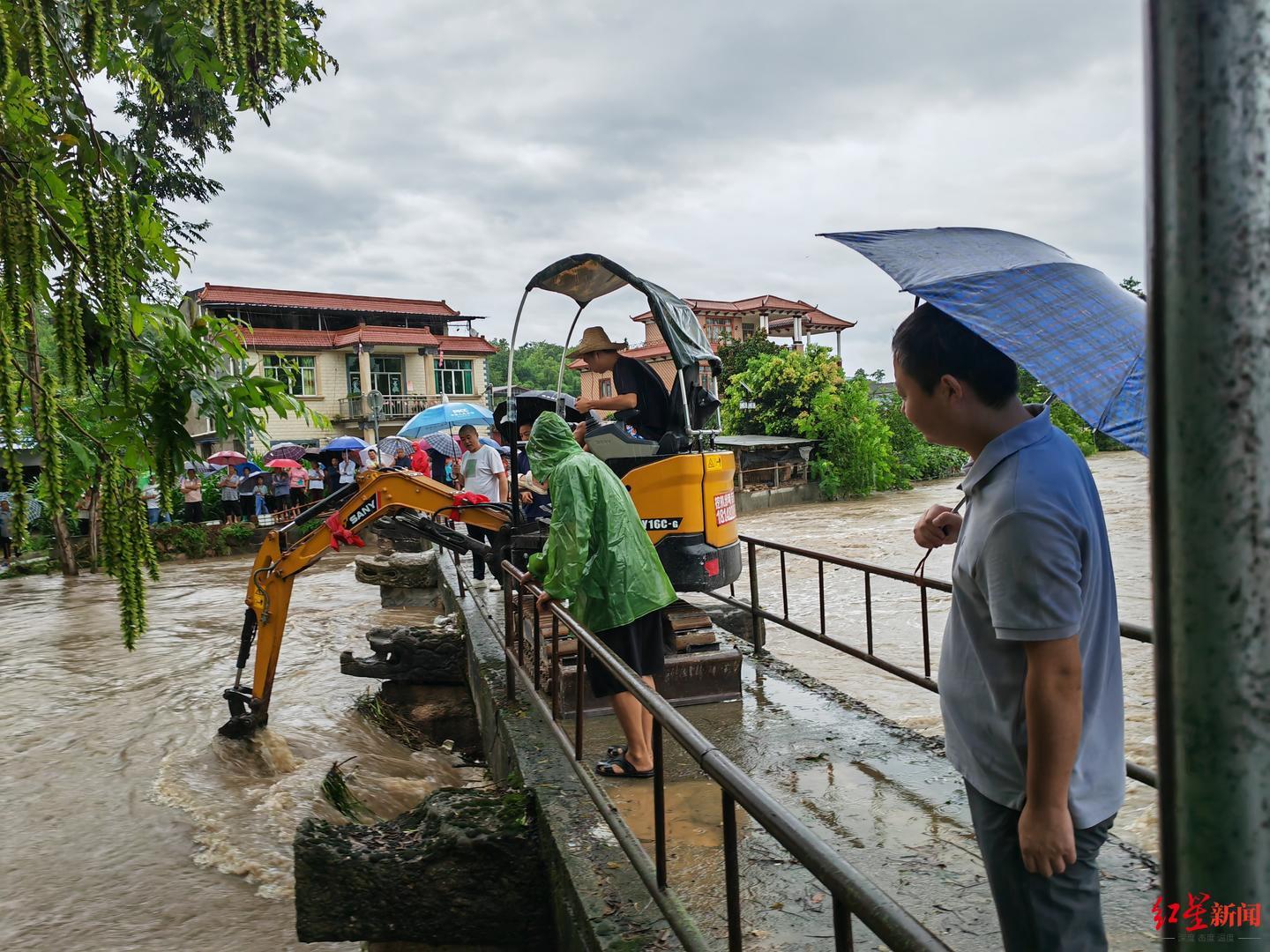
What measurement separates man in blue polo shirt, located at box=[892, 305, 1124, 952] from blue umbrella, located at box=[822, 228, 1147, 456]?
0.24 feet

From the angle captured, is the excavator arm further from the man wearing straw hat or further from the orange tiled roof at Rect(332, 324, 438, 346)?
the orange tiled roof at Rect(332, 324, 438, 346)

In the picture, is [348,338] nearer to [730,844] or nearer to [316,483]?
→ [316,483]

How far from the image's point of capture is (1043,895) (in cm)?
170

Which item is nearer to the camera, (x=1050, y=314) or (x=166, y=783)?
(x=1050, y=314)

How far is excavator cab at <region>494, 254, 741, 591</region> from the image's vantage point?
5730 millimetres

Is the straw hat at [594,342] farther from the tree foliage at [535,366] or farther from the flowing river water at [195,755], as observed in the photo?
the tree foliage at [535,366]

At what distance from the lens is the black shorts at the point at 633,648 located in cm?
442

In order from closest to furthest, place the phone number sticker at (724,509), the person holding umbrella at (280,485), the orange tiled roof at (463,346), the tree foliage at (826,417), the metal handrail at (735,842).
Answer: the metal handrail at (735,842) < the phone number sticker at (724,509) < the person holding umbrella at (280,485) < the tree foliage at (826,417) < the orange tiled roof at (463,346)

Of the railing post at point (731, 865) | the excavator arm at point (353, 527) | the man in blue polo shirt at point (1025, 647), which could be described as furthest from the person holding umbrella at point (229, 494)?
the man in blue polo shirt at point (1025, 647)

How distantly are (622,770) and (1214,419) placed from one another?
13.1 feet

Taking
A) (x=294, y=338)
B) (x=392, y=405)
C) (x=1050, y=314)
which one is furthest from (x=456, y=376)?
(x=1050, y=314)

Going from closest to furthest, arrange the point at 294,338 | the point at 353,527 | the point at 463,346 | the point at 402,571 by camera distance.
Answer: the point at 353,527 < the point at 402,571 < the point at 294,338 < the point at 463,346

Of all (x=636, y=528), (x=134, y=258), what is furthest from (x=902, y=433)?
(x=134, y=258)

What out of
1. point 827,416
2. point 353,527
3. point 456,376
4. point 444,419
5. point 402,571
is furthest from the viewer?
point 456,376
